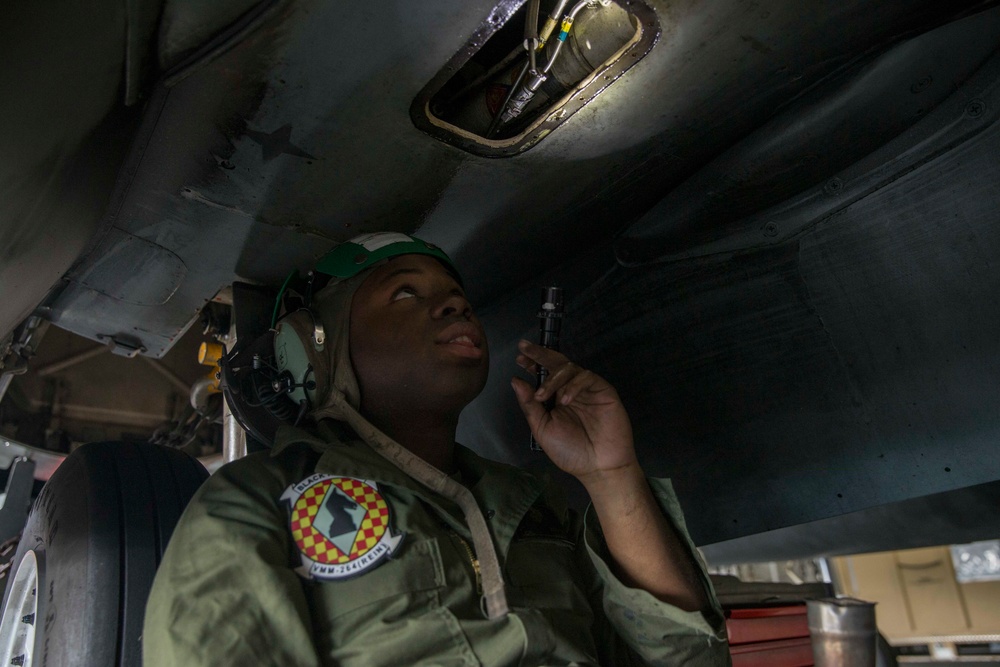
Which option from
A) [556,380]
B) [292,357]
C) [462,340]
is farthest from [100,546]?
[556,380]

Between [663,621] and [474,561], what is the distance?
0.94 ft

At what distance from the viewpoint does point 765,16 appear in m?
0.81

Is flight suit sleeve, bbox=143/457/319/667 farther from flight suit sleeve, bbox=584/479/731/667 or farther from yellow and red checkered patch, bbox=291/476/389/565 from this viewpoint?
flight suit sleeve, bbox=584/479/731/667

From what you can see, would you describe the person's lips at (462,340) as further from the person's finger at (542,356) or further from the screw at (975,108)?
the screw at (975,108)

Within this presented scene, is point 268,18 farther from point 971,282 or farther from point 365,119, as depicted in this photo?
point 971,282

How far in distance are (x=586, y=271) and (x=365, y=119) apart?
2.08ft

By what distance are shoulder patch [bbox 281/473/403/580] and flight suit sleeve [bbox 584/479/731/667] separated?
323 mm

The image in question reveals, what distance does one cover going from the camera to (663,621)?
3.08ft

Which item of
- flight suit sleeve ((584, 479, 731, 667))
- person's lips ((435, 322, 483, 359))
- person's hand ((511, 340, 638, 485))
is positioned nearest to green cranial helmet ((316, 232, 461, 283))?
person's lips ((435, 322, 483, 359))

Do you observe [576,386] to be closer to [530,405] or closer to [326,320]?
[530,405]

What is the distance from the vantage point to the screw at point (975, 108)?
941mm

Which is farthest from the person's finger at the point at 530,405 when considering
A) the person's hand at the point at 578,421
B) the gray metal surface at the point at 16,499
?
the gray metal surface at the point at 16,499

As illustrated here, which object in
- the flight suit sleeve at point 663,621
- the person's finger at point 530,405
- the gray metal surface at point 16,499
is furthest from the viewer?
the gray metal surface at point 16,499

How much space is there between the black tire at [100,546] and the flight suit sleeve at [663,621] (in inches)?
26.6
